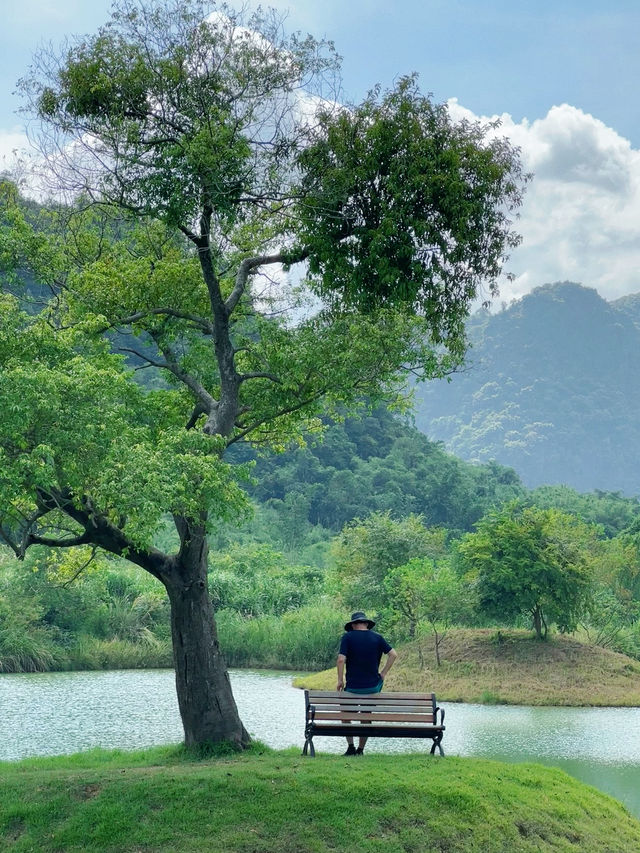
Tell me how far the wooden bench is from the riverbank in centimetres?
1152

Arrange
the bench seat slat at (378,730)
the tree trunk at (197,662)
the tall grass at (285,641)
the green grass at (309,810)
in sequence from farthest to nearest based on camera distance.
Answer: the tall grass at (285,641), the tree trunk at (197,662), the bench seat slat at (378,730), the green grass at (309,810)

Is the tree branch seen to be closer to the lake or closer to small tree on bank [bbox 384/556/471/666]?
the lake

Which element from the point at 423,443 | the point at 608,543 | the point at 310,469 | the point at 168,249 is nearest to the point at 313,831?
the point at 168,249

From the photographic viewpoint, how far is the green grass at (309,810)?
729 cm

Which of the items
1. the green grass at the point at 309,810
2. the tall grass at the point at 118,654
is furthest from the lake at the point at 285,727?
the tall grass at the point at 118,654

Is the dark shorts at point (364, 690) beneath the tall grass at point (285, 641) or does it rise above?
above

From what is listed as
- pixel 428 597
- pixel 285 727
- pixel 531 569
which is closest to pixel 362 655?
pixel 285 727

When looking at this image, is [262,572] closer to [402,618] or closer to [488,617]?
[402,618]

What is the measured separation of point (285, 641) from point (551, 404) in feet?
520

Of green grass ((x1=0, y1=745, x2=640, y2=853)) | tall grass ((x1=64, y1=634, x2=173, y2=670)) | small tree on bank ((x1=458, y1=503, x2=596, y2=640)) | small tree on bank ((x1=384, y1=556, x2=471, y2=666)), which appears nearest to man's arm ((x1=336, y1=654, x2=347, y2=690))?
green grass ((x1=0, y1=745, x2=640, y2=853))

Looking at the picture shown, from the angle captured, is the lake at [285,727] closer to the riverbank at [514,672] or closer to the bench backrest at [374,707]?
the riverbank at [514,672]

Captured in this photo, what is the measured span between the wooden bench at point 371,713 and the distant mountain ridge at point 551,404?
148955 millimetres

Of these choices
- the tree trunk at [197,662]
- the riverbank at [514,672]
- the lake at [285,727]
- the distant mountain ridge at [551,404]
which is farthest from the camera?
the distant mountain ridge at [551,404]

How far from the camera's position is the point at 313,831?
288 inches
